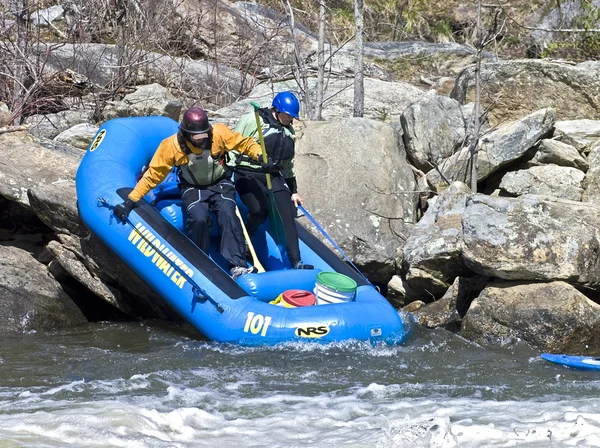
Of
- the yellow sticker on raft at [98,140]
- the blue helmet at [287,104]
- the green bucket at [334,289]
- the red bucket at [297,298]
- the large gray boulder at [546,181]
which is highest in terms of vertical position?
the blue helmet at [287,104]

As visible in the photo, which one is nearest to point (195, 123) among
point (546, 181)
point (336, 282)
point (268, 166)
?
point (268, 166)

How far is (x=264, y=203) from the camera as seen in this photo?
670cm

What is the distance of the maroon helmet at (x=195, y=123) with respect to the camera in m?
6.06

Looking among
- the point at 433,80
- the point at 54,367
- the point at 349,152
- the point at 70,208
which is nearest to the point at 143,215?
the point at 70,208

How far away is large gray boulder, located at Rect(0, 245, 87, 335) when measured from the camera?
654 cm

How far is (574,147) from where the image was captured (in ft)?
26.7

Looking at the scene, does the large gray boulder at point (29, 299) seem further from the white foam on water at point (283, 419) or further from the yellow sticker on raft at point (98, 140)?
the white foam on water at point (283, 419)

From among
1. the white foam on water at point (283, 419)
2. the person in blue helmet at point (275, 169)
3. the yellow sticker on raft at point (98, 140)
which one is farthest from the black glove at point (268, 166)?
the white foam on water at point (283, 419)

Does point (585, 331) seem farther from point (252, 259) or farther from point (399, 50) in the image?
point (399, 50)

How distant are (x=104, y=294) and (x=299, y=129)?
2.37 metres

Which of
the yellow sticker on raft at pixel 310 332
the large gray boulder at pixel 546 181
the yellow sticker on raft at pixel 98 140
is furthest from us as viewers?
the large gray boulder at pixel 546 181

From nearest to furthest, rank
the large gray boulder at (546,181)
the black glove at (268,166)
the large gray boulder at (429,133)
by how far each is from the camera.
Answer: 1. the black glove at (268,166)
2. the large gray boulder at (546,181)
3. the large gray boulder at (429,133)

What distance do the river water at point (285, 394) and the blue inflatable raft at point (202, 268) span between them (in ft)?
0.42

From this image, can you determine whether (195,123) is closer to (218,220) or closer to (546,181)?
(218,220)
